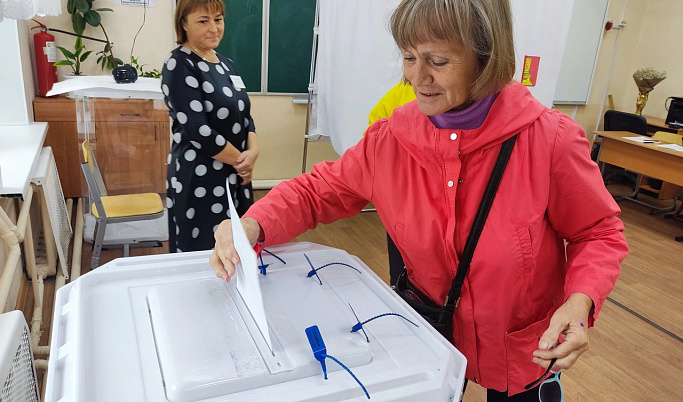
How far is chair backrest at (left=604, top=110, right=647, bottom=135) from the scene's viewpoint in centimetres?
474

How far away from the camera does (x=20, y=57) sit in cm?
293

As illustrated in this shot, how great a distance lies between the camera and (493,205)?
2.89 feet

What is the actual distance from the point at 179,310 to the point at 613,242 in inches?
28.7

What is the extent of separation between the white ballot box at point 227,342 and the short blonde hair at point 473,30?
424 millimetres

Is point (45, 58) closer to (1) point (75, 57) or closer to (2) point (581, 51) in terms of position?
(1) point (75, 57)

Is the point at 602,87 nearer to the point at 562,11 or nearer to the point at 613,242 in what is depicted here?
the point at 562,11

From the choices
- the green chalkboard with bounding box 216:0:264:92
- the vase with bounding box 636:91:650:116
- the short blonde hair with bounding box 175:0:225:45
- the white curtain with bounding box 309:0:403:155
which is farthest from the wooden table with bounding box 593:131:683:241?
the short blonde hair with bounding box 175:0:225:45

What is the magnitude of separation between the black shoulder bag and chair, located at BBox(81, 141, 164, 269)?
202cm

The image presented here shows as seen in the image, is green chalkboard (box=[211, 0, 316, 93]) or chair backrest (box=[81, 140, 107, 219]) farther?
green chalkboard (box=[211, 0, 316, 93])

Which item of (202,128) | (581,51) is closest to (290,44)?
(202,128)

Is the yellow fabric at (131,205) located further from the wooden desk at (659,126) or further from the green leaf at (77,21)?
the wooden desk at (659,126)

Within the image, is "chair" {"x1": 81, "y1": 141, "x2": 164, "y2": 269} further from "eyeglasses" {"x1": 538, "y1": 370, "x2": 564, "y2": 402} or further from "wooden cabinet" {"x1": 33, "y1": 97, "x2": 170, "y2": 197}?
"eyeglasses" {"x1": 538, "y1": 370, "x2": 564, "y2": 402}

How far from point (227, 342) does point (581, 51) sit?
17.6 ft

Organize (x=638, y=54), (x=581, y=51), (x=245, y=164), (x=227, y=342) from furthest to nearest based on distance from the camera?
(x=638, y=54) → (x=581, y=51) → (x=245, y=164) → (x=227, y=342)
